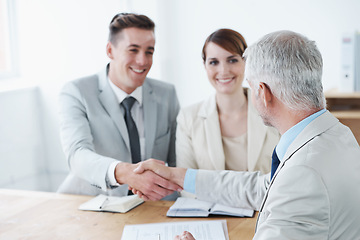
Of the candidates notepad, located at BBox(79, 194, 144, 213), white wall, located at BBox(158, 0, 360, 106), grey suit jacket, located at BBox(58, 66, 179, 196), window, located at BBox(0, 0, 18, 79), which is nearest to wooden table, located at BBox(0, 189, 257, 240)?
notepad, located at BBox(79, 194, 144, 213)

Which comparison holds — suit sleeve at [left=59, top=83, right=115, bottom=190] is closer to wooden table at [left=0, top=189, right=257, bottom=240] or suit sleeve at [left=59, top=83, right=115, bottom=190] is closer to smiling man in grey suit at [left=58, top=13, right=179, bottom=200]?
smiling man in grey suit at [left=58, top=13, right=179, bottom=200]

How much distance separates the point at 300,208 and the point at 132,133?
1525mm

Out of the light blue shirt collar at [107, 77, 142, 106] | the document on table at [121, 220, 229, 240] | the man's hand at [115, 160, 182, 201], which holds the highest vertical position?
the light blue shirt collar at [107, 77, 142, 106]

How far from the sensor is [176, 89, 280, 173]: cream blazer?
2297mm

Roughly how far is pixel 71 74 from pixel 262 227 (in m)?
2.92

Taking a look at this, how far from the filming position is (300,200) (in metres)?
1.07

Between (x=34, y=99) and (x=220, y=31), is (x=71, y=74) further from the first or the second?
(x=220, y=31)

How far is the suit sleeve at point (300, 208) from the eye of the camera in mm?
1062

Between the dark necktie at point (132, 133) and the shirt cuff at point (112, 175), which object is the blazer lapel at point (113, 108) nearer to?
the dark necktie at point (132, 133)

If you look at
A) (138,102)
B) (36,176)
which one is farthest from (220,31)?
(36,176)

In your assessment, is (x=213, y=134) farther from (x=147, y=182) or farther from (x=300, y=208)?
(x=300, y=208)

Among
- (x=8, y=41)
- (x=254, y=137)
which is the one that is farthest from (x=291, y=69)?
(x=8, y=41)

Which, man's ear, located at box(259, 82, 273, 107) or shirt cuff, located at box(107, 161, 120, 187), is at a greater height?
man's ear, located at box(259, 82, 273, 107)

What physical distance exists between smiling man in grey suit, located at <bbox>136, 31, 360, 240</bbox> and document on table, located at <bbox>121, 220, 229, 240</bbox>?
186mm
